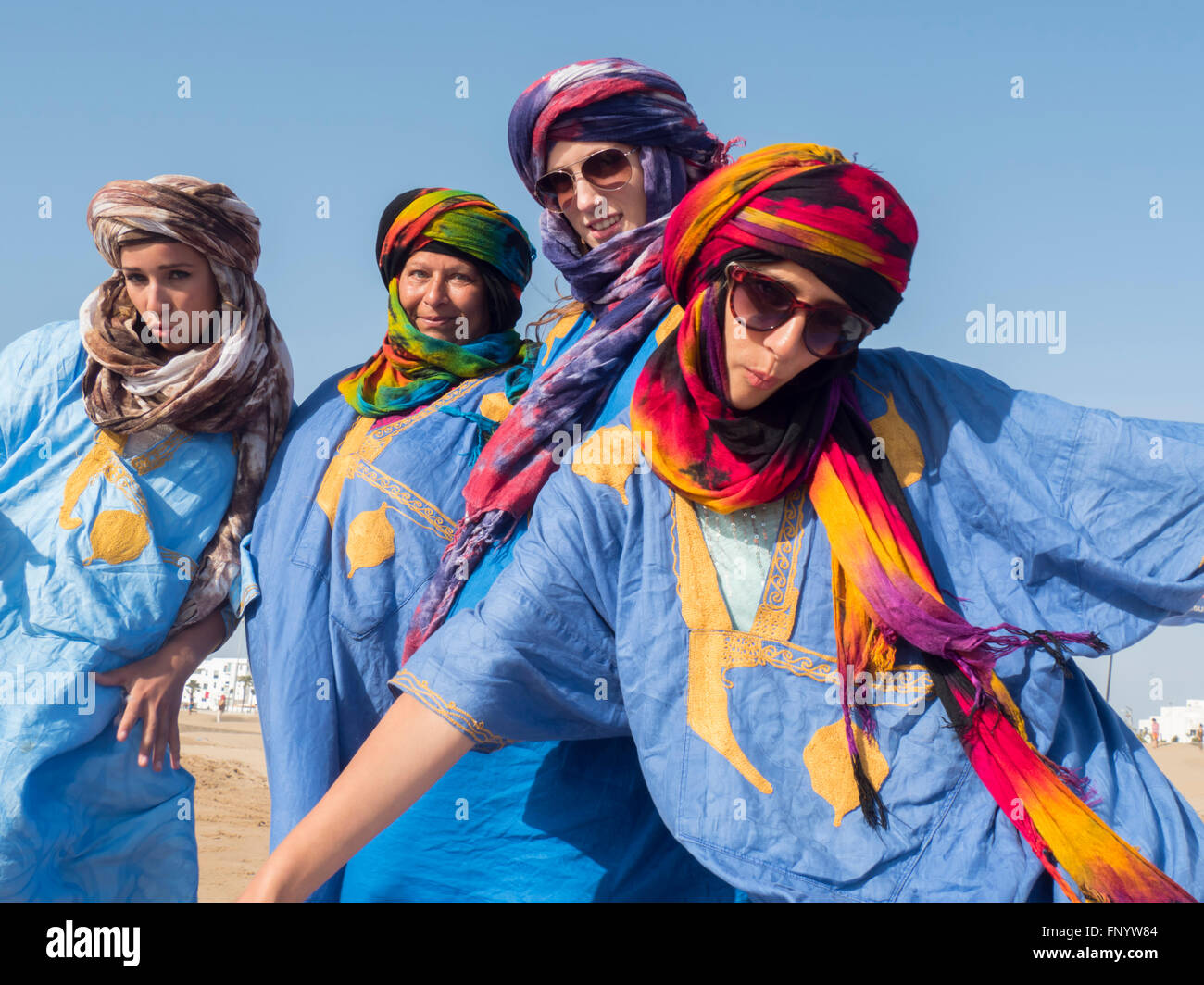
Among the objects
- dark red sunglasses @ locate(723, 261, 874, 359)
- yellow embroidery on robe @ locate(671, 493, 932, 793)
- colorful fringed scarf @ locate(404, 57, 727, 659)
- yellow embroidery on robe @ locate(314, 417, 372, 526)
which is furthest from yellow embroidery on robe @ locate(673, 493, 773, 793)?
yellow embroidery on robe @ locate(314, 417, 372, 526)

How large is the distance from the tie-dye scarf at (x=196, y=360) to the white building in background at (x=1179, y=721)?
38.3 metres

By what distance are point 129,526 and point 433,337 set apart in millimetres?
945

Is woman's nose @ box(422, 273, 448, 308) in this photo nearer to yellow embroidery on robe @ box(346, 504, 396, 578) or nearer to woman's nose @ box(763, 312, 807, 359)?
yellow embroidery on robe @ box(346, 504, 396, 578)

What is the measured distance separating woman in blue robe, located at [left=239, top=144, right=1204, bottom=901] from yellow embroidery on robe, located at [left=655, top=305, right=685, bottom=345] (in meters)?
0.29

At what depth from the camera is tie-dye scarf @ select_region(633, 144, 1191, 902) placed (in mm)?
2193

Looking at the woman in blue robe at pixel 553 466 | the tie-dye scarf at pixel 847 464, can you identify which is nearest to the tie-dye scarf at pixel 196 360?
the woman in blue robe at pixel 553 466

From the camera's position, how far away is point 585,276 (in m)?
2.96

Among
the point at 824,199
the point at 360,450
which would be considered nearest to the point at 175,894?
the point at 360,450

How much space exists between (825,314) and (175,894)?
8.18 feet

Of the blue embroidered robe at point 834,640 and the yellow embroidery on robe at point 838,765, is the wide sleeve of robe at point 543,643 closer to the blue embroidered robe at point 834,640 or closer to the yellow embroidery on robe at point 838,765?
the blue embroidered robe at point 834,640

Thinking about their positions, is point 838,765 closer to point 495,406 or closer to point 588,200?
point 588,200

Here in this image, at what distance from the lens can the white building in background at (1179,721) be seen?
3869 centimetres

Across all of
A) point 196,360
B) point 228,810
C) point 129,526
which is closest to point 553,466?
point 196,360

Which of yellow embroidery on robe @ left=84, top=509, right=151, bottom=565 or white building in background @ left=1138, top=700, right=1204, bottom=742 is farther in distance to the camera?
white building in background @ left=1138, top=700, right=1204, bottom=742
